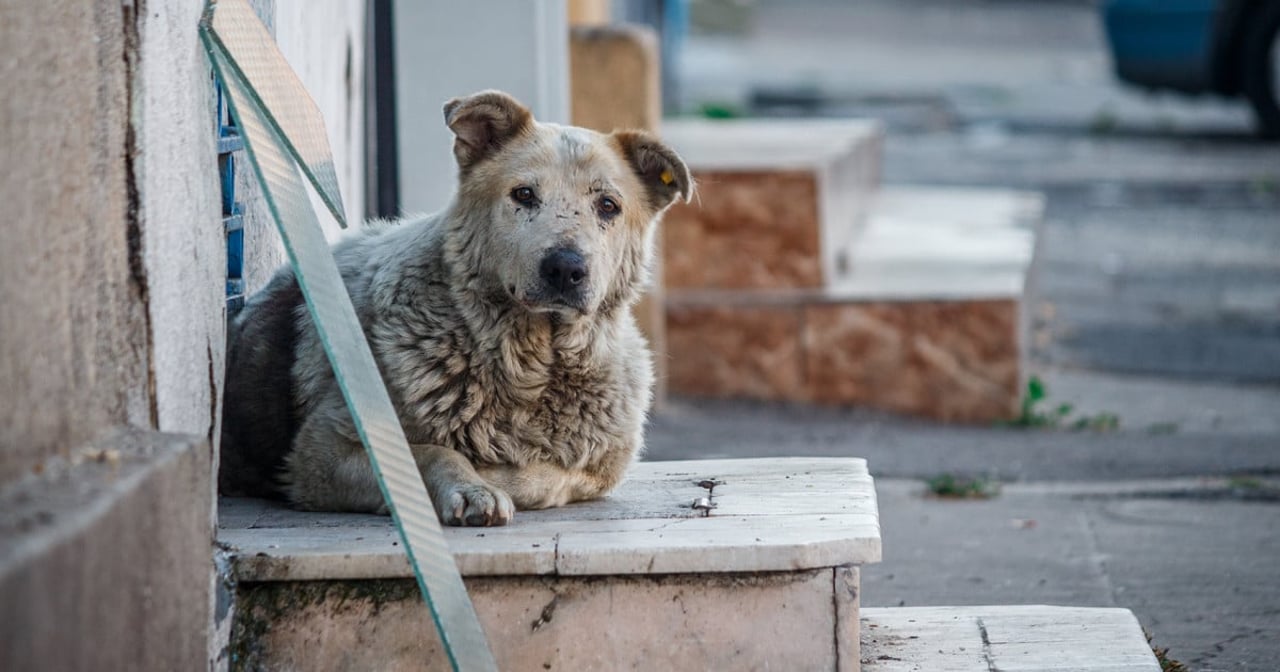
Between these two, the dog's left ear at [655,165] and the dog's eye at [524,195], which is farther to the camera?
the dog's left ear at [655,165]

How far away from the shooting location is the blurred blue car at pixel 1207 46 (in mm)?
15539

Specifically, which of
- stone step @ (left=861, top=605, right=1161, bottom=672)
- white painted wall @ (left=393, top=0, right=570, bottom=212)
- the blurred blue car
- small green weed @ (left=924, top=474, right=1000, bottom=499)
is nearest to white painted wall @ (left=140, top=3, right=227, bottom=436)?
stone step @ (left=861, top=605, right=1161, bottom=672)

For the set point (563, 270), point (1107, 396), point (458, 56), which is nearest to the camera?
point (563, 270)

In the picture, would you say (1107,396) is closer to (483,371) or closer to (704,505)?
(704,505)

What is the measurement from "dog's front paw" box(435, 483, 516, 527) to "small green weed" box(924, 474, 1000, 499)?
120 inches

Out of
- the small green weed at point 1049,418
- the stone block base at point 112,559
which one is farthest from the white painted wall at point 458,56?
the stone block base at point 112,559

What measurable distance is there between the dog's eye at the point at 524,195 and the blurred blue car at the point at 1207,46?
520 inches

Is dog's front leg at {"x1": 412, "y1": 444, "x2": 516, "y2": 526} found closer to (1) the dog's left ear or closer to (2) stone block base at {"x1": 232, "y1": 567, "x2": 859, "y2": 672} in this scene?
(2) stone block base at {"x1": 232, "y1": 567, "x2": 859, "y2": 672}

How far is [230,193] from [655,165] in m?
1.18

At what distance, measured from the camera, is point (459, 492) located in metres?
3.65

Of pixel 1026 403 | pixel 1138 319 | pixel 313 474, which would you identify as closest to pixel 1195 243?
pixel 1138 319

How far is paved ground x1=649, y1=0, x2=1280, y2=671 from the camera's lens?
5.08 meters

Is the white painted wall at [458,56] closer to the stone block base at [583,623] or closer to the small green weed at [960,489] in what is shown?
the small green weed at [960,489]

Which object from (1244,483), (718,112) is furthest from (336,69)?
(718,112)
